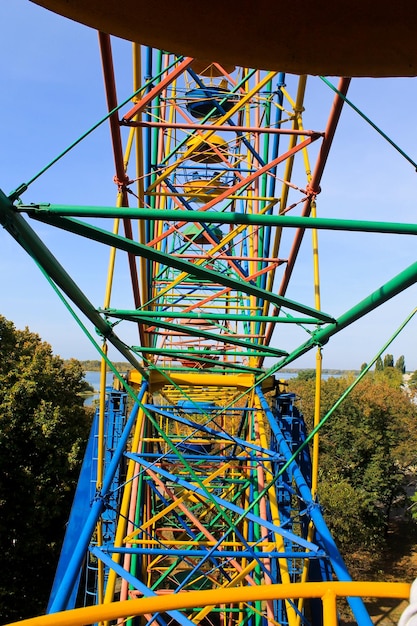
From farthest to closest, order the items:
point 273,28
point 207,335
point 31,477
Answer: point 31,477 → point 207,335 → point 273,28

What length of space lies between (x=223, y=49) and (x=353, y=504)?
16848 mm

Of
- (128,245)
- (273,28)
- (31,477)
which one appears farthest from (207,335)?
(31,477)

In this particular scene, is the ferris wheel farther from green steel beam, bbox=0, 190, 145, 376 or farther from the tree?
the tree

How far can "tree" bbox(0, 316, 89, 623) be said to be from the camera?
1080cm

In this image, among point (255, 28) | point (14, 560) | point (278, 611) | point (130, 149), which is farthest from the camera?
point (14, 560)

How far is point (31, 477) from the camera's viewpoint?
37.0 ft

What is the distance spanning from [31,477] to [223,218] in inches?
411

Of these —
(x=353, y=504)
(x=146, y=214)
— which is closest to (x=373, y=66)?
(x=146, y=214)

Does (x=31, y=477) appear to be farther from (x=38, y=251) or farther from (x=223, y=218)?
(x=223, y=218)

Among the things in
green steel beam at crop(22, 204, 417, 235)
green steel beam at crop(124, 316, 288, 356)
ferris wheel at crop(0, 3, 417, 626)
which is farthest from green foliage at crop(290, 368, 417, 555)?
green steel beam at crop(22, 204, 417, 235)

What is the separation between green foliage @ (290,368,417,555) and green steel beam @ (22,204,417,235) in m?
14.6

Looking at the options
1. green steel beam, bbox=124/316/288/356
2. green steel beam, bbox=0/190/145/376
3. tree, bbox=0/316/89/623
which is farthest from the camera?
tree, bbox=0/316/89/623

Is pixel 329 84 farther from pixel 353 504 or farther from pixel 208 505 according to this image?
pixel 353 504

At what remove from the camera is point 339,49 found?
5.57 feet
